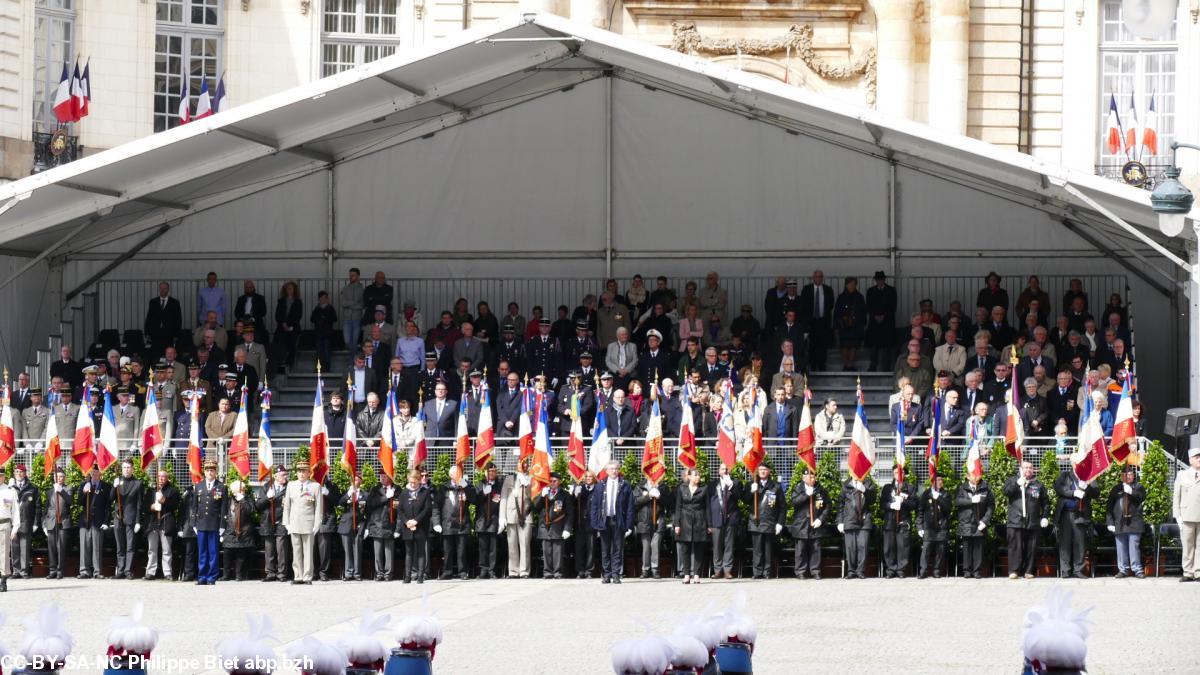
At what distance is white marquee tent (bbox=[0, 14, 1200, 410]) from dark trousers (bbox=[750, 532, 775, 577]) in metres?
7.99

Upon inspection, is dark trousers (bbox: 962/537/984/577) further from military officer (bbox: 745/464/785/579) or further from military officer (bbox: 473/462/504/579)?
military officer (bbox: 473/462/504/579)

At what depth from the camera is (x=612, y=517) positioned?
25547 mm

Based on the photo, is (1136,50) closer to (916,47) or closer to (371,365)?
(916,47)

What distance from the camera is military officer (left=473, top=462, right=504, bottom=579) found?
26062mm

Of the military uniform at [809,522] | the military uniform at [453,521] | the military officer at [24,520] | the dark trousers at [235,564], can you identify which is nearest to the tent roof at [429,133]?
the military officer at [24,520]

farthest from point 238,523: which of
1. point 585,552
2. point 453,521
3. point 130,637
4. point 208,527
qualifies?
point 130,637

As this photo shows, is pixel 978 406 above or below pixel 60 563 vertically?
above

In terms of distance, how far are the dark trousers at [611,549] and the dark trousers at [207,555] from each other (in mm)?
4830

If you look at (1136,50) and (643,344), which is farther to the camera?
(1136,50)

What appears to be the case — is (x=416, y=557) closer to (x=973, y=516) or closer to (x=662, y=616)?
(x=662, y=616)

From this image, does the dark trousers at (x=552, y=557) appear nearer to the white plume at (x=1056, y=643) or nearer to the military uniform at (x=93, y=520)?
the military uniform at (x=93, y=520)

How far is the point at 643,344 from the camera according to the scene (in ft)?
102

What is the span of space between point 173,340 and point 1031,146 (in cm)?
1649

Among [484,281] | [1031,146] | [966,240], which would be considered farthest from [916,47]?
[484,281]
